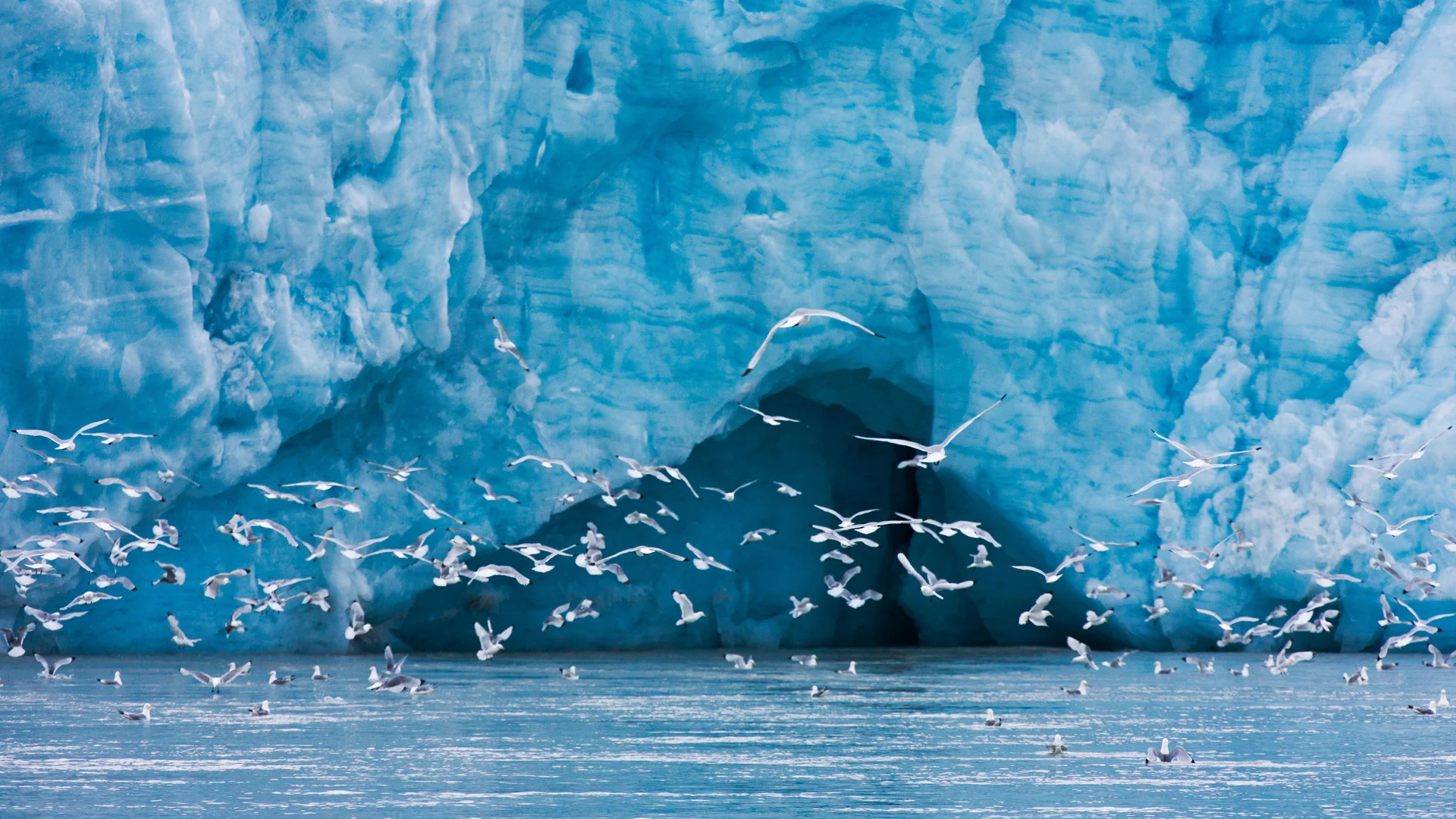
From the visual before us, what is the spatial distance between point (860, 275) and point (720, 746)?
12.9 metres

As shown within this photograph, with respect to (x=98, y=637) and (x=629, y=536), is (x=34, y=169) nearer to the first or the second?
(x=98, y=637)

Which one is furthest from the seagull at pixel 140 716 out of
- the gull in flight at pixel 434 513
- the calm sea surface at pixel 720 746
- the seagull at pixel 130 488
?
the gull in flight at pixel 434 513

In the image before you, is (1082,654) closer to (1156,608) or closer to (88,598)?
(1156,608)

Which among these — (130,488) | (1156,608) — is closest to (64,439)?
(130,488)

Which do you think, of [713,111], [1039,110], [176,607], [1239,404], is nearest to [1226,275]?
[1239,404]

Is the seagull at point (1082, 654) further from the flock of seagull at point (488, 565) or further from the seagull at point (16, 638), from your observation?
the seagull at point (16, 638)

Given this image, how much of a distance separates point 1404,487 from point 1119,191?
5.81m

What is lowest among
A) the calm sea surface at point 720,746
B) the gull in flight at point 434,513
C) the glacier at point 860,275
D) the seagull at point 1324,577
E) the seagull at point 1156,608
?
the calm sea surface at point 720,746

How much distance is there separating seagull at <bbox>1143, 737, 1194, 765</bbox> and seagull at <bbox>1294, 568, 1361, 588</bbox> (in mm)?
8470

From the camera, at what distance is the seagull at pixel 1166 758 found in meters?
11.3

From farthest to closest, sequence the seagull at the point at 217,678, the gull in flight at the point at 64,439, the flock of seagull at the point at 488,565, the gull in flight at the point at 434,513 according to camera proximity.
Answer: the gull in flight at the point at 434,513, the flock of seagull at the point at 488,565, the seagull at the point at 217,678, the gull in flight at the point at 64,439

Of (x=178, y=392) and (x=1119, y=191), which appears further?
(x=1119, y=191)

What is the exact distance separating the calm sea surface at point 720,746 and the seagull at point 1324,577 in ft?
3.99

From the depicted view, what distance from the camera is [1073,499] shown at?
24359 millimetres
